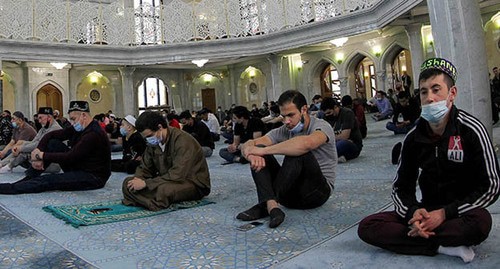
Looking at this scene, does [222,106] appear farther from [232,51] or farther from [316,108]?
[316,108]

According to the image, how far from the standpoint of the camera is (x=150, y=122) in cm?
345

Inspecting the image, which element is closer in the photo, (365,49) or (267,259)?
(267,259)

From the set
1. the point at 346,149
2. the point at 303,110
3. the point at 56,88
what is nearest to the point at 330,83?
the point at 56,88

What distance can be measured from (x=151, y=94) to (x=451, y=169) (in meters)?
19.3

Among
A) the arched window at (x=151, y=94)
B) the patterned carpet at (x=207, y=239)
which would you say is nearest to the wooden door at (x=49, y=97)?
the arched window at (x=151, y=94)

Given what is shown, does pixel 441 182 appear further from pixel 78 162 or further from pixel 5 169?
pixel 5 169

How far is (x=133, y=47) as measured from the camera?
1316 cm

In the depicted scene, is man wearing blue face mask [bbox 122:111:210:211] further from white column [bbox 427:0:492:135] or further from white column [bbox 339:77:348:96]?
white column [bbox 339:77:348:96]

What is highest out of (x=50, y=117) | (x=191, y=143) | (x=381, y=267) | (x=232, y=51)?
(x=232, y=51)

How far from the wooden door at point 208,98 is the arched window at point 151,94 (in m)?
2.40

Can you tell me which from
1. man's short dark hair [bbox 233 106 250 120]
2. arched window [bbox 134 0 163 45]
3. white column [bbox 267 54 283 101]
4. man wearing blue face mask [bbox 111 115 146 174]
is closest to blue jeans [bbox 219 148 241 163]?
man's short dark hair [bbox 233 106 250 120]

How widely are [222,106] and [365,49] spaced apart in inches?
289

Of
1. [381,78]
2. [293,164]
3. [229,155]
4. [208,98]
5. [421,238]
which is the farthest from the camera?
[208,98]

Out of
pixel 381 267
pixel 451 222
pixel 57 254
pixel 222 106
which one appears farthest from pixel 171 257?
pixel 222 106
